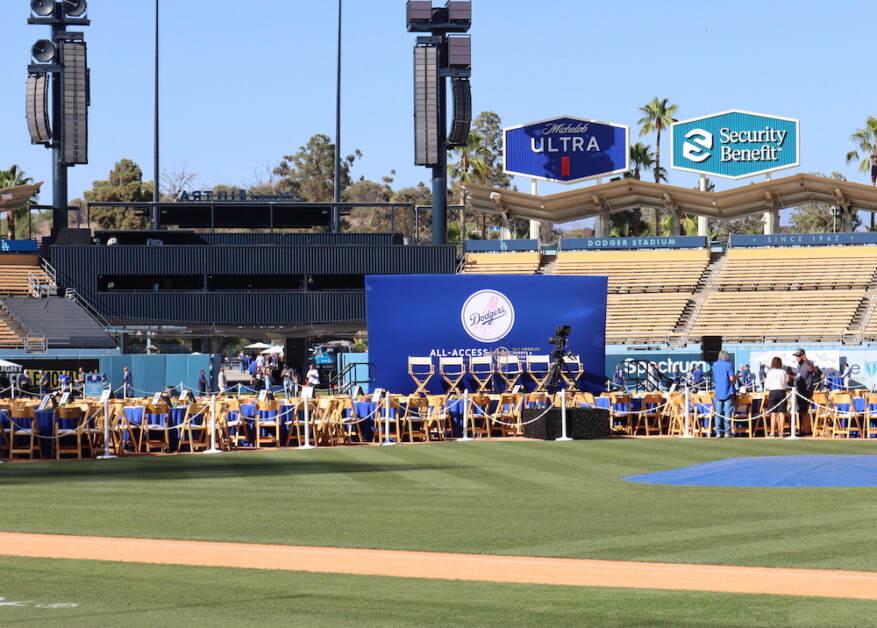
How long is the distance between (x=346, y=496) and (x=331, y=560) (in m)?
5.49

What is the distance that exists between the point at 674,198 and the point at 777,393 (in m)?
40.4

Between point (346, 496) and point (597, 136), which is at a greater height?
point (597, 136)

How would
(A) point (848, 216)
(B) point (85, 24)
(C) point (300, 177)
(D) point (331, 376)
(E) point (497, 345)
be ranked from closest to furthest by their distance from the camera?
1. (E) point (497, 345)
2. (D) point (331, 376)
3. (B) point (85, 24)
4. (A) point (848, 216)
5. (C) point (300, 177)

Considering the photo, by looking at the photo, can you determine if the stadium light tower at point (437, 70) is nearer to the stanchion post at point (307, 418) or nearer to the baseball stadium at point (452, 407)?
the baseball stadium at point (452, 407)

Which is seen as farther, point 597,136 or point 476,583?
point 597,136

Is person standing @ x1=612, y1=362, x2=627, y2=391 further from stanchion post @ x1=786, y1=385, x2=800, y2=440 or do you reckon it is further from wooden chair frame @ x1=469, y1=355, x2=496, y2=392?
stanchion post @ x1=786, y1=385, x2=800, y2=440

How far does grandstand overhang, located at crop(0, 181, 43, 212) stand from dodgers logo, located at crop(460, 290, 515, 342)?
36182 mm

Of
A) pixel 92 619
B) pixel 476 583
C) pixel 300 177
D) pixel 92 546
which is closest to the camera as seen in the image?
pixel 92 619

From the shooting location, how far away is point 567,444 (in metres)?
26.7

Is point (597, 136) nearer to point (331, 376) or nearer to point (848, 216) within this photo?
point (848, 216)

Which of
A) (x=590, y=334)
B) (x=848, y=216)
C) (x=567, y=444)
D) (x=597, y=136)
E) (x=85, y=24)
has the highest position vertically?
(x=85, y=24)

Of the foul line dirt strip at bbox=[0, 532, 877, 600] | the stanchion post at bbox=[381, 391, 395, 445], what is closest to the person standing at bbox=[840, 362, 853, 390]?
the stanchion post at bbox=[381, 391, 395, 445]

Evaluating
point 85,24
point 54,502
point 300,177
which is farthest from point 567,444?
point 300,177

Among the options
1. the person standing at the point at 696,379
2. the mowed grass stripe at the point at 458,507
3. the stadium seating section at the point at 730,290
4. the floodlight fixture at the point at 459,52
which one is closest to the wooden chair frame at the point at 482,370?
the person standing at the point at 696,379
